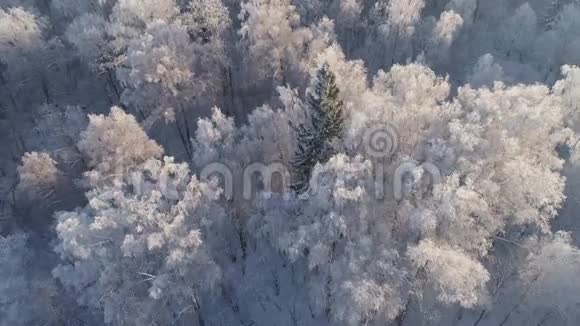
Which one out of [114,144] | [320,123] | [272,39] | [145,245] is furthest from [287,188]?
[272,39]

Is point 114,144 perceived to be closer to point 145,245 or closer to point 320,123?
point 145,245

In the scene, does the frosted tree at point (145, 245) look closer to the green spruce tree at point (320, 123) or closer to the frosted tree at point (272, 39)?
the green spruce tree at point (320, 123)

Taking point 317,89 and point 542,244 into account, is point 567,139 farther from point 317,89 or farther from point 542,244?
point 317,89

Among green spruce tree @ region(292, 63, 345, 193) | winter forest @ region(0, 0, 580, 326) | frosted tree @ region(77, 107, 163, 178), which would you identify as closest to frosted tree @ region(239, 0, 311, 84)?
winter forest @ region(0, 0, 580, 326)

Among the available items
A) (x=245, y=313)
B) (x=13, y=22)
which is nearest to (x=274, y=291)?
(x=245, y=313)

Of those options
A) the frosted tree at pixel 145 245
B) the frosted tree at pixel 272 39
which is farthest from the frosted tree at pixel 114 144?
the frosted tree at pixel 272 39

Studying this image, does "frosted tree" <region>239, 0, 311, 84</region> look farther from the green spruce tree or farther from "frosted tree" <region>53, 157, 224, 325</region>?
"frosted tree" <region>53, 157, 224, 325</region>

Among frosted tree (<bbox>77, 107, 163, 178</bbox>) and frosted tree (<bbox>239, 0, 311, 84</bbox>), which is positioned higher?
frosted tree (<bbox>239, 0, 311, 84</bbox>)
